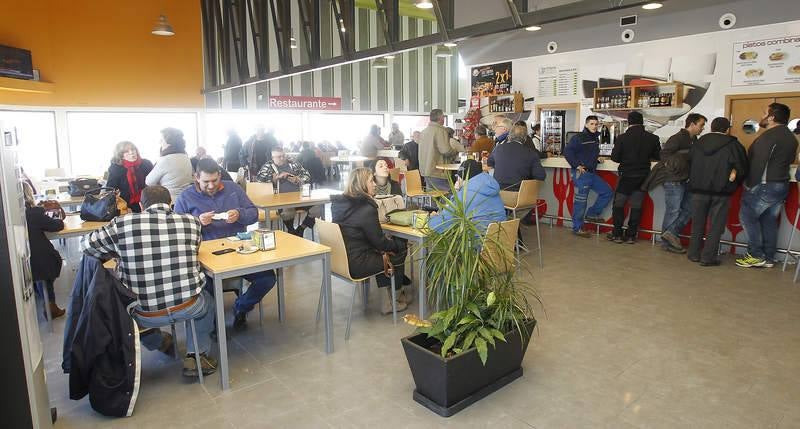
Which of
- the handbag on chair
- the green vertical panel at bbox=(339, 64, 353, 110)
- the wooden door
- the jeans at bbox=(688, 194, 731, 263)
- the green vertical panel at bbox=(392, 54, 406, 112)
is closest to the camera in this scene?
the handbag on chair

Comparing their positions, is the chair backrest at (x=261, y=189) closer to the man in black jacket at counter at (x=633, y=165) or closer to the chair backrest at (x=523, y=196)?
the chair backrest at (x=523, y=196)

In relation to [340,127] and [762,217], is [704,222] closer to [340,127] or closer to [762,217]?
[762,217]

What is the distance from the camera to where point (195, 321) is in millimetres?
3127

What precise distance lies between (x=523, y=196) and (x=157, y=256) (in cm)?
365

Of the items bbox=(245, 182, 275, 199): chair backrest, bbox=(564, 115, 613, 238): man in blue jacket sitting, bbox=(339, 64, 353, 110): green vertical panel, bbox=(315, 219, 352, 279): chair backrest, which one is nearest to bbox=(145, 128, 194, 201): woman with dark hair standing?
bbox=(245, 182, 275, 199): chair backrest

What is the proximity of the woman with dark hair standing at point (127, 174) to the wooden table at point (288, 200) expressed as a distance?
1.11 metres

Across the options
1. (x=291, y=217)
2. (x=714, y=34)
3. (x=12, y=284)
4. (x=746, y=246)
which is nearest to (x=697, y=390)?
(x=12, y=284)

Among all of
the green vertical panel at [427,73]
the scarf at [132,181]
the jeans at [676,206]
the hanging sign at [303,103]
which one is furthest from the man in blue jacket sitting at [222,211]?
the green vertical panel at [427,73]

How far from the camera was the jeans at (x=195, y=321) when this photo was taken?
2.90 meters

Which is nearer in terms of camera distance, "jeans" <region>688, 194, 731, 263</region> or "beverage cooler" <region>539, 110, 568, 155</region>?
"jeans" <region>688, 194, 731, 263</region>

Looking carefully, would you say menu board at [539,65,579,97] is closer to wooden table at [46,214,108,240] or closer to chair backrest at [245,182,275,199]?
chair backrest at [245,182,275,199]

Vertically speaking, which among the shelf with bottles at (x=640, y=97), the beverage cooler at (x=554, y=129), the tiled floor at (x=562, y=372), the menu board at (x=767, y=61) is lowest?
the tiled floor at (x=562, y=372)

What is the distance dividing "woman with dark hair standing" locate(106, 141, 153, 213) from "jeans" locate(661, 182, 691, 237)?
5.69 m

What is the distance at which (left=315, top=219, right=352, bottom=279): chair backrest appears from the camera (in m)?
3.61
